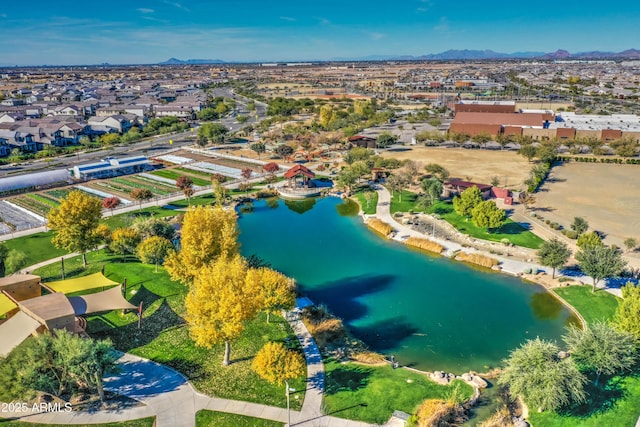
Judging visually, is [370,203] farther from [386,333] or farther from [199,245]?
[199,245]

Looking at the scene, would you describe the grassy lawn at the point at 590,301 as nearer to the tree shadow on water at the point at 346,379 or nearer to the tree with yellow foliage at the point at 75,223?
the tree shadow on water at the point at 346,379

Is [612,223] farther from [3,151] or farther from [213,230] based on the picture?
[3,151]

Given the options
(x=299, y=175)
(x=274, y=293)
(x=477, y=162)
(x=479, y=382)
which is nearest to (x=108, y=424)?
(x=274, y=293)

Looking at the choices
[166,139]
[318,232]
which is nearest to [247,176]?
[318,232]

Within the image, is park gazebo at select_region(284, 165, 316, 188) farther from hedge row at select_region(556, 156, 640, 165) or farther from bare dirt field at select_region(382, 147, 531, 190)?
hedge row at select_region(556, 156, 640, 165)

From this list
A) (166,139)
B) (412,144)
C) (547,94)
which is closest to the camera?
(412,144)

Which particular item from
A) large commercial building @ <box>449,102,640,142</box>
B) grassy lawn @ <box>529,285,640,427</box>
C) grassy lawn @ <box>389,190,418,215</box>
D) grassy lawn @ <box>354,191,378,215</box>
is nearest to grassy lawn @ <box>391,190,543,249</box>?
grassy lawn @ <box>389,190,418,215</box>
